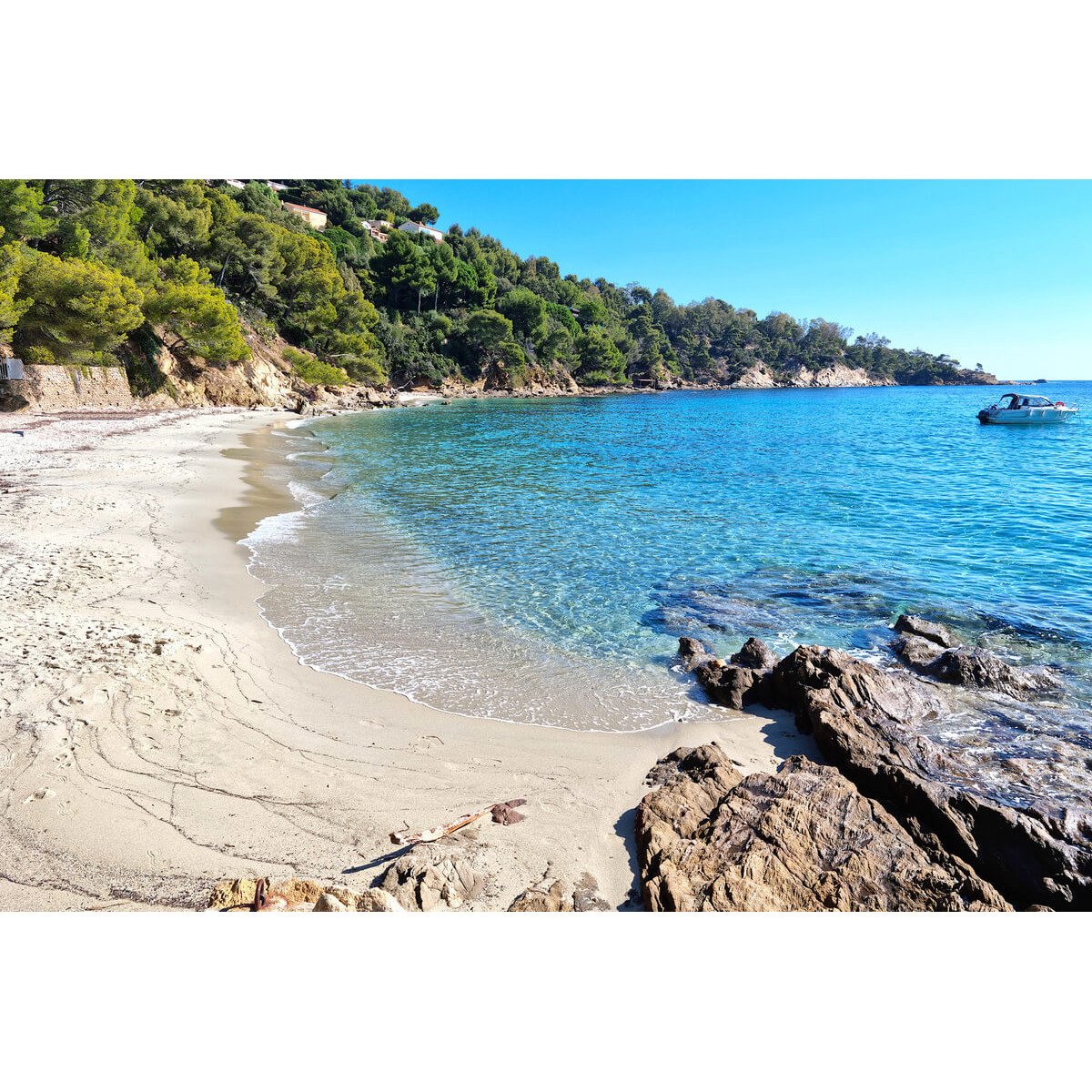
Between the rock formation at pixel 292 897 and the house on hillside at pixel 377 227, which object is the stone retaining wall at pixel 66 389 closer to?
the rock formation at pixel 292 897

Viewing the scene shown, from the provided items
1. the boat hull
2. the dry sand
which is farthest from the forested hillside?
the boat hull

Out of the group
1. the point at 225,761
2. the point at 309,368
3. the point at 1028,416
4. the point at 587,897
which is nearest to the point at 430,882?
the point at 587,897

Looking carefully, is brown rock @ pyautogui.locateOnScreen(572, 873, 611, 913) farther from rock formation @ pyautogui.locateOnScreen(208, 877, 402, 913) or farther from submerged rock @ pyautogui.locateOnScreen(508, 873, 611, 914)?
rock formation @ pyautogui.locateOnScreen(208, 877, 402, 913)

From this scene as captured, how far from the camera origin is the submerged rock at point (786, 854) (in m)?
3.32

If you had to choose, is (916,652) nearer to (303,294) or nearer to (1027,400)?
(1027,400)

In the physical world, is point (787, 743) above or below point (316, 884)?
below

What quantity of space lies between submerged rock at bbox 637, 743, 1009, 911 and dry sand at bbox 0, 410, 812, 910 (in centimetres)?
34

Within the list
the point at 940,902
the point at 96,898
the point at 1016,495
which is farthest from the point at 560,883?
the point at 1016,495

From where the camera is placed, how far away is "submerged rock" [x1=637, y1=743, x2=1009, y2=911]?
10.9 ft

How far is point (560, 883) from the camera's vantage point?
3553mm

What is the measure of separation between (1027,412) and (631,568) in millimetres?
49538

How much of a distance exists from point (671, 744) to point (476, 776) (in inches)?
72.3

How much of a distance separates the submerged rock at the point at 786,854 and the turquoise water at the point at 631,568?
69.6 inches

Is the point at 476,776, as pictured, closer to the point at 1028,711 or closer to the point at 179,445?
the point at 1028,711
